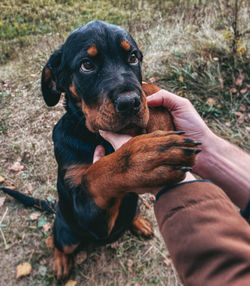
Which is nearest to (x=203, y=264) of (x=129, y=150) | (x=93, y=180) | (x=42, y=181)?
(x=129, y=150)

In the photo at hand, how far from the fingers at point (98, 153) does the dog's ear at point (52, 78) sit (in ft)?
2.91

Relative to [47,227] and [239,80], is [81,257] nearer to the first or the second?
[47,227]

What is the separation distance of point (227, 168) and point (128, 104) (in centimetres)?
100

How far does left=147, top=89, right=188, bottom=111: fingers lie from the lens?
2012 mm

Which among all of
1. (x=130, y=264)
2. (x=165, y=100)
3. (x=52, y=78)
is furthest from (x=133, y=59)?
(x=130, y=264)

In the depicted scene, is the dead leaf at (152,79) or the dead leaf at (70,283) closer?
the dead leaf at (70,283)

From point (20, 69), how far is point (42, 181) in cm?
327

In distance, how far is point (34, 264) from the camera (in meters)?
2.89

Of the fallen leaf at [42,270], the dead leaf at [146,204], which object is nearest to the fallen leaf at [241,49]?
the dead leaf at [146,204]

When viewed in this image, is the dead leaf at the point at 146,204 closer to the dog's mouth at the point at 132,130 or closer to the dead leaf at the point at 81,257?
the dead leaf at the point at 81,257

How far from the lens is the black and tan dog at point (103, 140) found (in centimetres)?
124

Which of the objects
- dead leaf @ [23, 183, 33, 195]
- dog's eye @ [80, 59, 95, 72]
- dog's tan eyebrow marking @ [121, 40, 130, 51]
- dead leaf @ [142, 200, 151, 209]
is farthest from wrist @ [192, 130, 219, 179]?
dead leaf @ [23, 183, 33, 195]

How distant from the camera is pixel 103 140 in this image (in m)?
2.13

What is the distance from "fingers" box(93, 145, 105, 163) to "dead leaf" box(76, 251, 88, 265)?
1653 millimetres
